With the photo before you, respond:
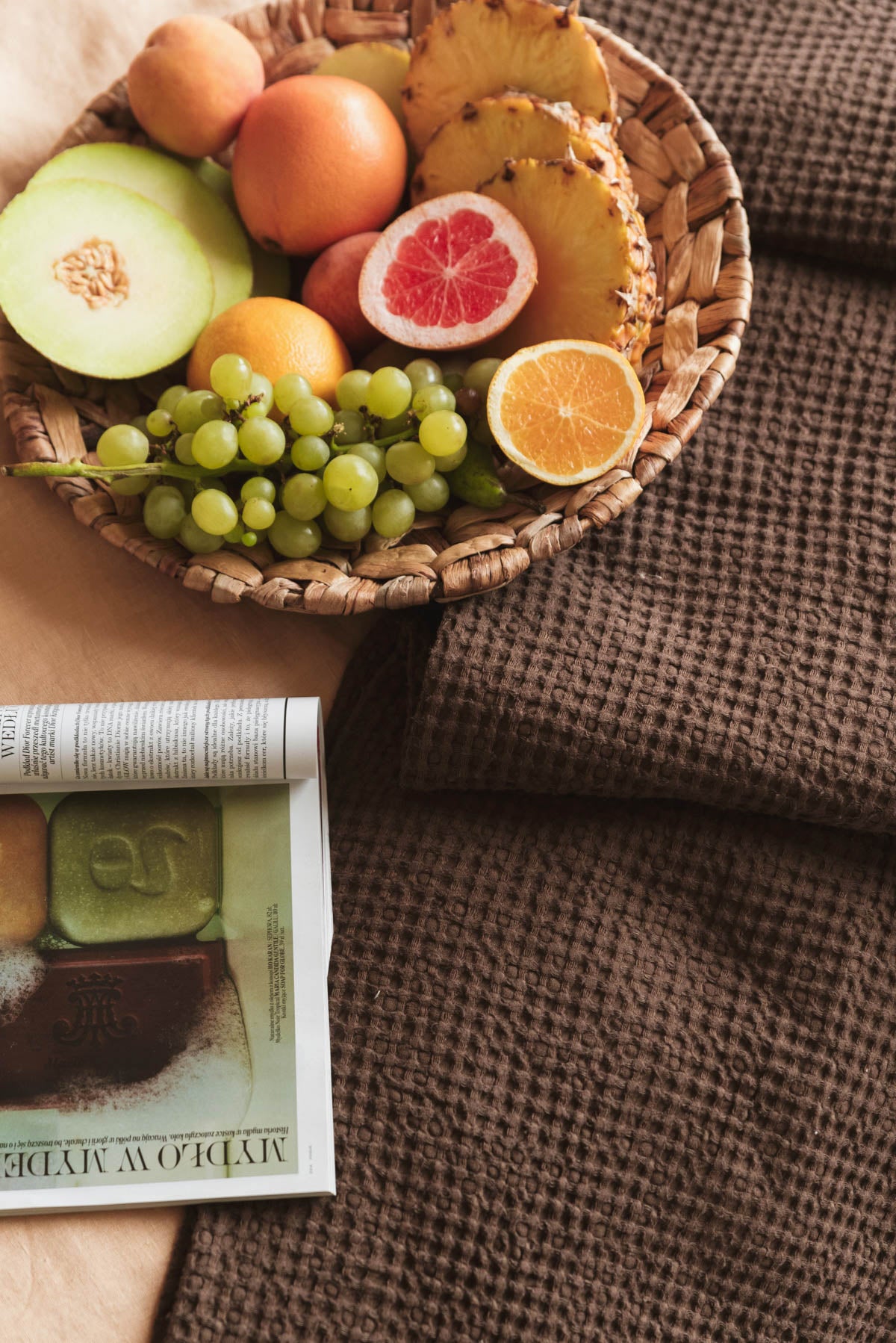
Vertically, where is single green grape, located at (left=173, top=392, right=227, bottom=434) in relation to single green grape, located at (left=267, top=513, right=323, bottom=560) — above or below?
above

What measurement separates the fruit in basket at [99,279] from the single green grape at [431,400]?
16cm

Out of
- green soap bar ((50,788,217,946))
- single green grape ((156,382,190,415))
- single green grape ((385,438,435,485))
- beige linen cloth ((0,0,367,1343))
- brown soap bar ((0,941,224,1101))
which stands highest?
single green grape ((156,382,190,415))

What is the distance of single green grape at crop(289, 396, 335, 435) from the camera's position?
604mm

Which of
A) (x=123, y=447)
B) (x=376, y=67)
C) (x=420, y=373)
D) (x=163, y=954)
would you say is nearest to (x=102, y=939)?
(x=163, y=954)

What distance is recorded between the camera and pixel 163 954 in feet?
2.06

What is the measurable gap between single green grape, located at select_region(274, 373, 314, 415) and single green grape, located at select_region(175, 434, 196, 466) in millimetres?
59

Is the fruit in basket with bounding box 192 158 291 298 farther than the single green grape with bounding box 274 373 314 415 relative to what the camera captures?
Yes

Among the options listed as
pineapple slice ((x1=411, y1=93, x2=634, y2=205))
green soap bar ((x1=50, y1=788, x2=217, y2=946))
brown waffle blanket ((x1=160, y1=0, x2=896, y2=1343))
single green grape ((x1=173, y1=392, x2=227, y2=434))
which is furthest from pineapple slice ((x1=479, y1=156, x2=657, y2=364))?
green soap bar ((x1=50, y1=788, x2=217, y2=946))

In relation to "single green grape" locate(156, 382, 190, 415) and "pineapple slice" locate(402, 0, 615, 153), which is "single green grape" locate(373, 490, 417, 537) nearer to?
"single green grape" locate(156, 382, 190, 415)

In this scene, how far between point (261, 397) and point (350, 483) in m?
0.08

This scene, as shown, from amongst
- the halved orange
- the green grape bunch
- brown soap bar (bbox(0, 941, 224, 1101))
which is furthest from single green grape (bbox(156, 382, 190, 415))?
brown soap bar (bbox(0, 941, 224, 1101))

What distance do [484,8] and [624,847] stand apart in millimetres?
559

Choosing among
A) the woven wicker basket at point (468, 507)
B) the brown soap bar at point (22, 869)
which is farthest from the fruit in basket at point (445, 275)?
the brown soap bar at point (22, 869)

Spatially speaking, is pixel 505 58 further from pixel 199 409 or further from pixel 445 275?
pixel 199 409
